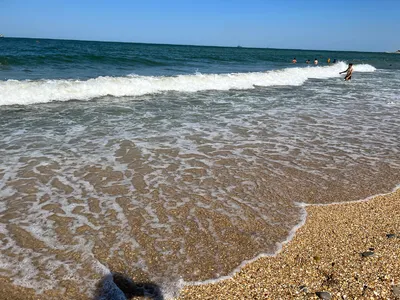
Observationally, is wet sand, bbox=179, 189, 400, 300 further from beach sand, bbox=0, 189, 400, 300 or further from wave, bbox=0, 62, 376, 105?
wave, bbox=0, 62, 376, 105

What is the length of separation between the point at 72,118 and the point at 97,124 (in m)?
1.20

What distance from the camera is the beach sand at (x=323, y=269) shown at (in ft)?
9.98

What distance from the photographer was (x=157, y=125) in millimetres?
9562

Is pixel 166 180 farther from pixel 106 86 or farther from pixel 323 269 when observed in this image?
pixel 106 86

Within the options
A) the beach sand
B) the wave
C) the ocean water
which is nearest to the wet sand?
the beach sand

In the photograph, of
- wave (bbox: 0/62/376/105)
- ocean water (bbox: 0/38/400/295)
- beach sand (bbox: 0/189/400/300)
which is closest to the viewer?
beach sand (bbox: 0/189/400/300)

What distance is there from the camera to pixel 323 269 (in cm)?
341

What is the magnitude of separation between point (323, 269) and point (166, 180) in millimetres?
3057

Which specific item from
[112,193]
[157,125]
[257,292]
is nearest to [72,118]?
[157,125]

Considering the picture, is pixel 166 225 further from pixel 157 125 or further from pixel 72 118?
pixel 72 118

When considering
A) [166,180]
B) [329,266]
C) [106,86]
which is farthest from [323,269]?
[106,86]

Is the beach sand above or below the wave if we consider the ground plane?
below

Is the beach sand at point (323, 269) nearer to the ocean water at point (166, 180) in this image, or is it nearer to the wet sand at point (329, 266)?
the wet sand at point (329, 266)

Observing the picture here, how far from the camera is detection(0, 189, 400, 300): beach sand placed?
3043mm
